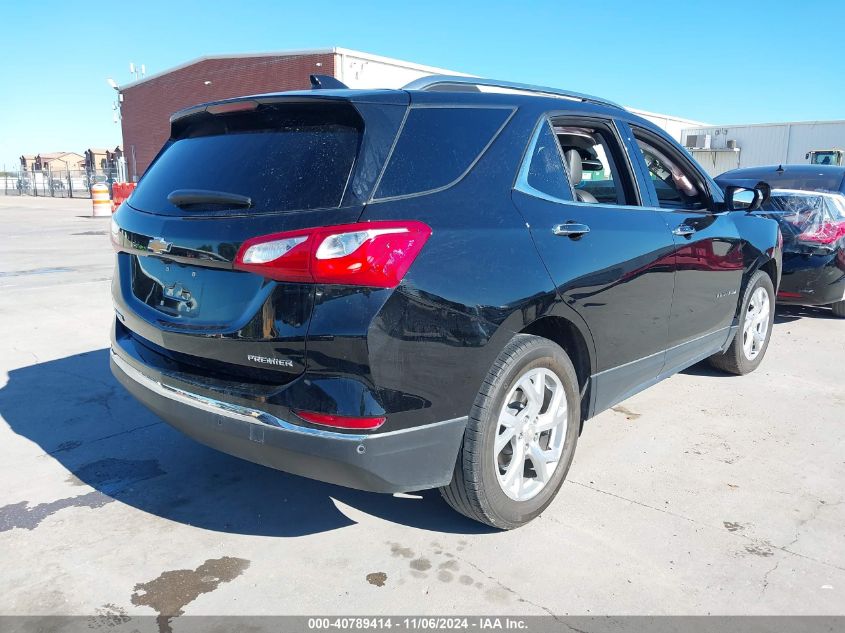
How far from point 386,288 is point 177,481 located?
186cm

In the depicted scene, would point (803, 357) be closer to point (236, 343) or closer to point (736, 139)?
point (236, 343)

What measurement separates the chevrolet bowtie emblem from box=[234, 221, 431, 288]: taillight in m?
0.52

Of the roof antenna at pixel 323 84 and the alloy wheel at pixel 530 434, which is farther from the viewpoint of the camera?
the roof antenna at pixel 323 84

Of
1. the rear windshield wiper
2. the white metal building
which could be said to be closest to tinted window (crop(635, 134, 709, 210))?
the rear windshield wiper

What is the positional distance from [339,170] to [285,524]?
1632mm

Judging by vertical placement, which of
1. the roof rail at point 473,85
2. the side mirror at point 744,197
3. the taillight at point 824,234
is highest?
the roof rail at point 473,85

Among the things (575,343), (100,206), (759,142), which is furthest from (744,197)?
(759,142)

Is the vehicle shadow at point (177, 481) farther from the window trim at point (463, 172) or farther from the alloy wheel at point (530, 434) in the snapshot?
the window trim at point (463, 172)

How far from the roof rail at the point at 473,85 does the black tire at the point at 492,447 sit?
3.84 feet

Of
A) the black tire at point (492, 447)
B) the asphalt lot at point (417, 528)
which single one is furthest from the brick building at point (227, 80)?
the black tire at point (492, 447)

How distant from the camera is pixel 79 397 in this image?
4660mm

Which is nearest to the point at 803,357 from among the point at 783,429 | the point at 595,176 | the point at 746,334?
the point at 746,334

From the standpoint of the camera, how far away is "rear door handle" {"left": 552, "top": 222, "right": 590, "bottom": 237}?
3.05 meters

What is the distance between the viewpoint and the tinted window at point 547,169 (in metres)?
3.08
